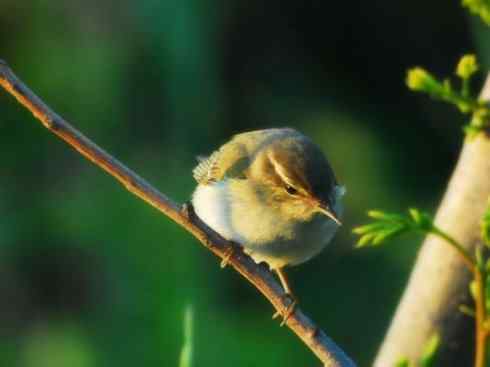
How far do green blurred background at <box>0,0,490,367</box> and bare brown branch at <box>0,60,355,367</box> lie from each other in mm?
4144

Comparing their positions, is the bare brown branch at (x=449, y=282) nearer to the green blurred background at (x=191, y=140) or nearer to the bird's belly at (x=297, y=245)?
the bird's belly at (x=297, y=245)

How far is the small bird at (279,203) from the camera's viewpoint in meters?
3.55

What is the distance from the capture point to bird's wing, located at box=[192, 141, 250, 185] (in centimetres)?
404

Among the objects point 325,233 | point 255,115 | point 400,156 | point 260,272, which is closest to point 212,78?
point 255,115

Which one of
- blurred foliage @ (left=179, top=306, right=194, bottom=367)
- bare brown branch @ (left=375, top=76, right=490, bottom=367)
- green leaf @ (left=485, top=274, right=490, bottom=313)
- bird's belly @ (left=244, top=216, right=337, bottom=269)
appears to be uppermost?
blurred foliage @ (left=179, top=306, right=194, bottom=367)

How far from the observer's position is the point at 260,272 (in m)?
2.04

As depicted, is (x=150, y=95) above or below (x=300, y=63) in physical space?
above

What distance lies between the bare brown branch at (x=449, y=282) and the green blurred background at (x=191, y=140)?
4.30 meters

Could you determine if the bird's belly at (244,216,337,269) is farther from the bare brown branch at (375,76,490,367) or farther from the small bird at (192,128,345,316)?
the bare brown branch at (375,76,490,367)

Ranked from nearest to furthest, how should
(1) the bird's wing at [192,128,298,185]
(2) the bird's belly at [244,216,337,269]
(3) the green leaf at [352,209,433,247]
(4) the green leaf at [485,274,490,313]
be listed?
(4) the green leaf at [485,274,490,313] < (3) the green leaf at [352,209,433,247] < (2) the bird's belly at [244,216,337,269] < (1) the bird's wing at [192,128,298,185]

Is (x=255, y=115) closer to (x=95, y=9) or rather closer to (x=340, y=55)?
(x=340, y=55)

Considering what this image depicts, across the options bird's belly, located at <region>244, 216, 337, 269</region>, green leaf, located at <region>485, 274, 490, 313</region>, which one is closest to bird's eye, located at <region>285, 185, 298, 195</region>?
bird's belly, located at <region>244, 216, 337, 269</region>

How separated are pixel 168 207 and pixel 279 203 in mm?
1794

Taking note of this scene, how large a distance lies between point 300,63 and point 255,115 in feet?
1.46
